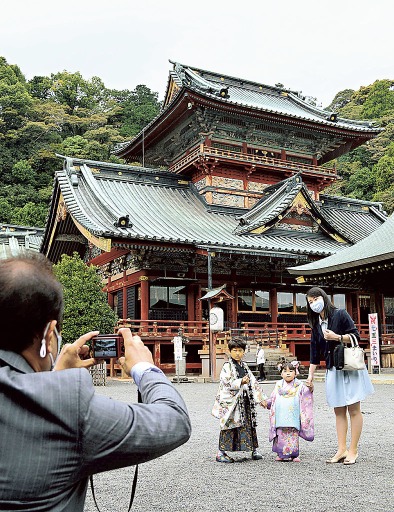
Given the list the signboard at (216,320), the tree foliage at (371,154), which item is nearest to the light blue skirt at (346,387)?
the signboard at (216,320)

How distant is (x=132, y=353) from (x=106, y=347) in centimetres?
20

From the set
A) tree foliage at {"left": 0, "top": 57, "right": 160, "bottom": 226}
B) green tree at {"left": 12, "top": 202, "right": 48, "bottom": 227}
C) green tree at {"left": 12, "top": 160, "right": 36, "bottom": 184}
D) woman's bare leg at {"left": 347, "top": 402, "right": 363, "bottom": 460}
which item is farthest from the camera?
green tree at {"left": 12, "top": 160, "right": 36, "bottom": 184}

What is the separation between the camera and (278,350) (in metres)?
18.4

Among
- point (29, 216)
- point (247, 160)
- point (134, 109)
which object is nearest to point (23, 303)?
point (247, 160)

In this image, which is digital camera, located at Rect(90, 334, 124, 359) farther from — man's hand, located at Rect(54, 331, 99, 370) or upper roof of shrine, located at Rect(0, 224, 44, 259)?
upper roof of shrine, located at Rect(0, 224, 44, 259)

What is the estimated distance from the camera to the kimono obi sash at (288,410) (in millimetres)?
5625

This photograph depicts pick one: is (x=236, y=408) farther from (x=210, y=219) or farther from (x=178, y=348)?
(x=210, y=219)

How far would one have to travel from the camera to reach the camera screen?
1829 millimetres

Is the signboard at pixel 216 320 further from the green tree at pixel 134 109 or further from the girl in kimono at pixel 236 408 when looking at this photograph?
the green tree at pixel 134 109

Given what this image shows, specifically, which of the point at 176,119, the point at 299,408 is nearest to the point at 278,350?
the point at 176,119

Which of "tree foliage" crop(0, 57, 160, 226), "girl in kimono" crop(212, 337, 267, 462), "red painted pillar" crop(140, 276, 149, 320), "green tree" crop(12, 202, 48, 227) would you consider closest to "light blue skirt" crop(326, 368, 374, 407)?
"girl in kimono" crop(212, 337, 267, 462)

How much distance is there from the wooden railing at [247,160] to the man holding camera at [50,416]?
1989cm

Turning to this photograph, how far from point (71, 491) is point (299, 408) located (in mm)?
4506

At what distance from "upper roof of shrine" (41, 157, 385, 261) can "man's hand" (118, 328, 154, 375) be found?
602 inches
